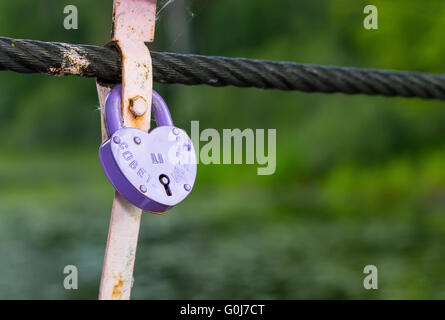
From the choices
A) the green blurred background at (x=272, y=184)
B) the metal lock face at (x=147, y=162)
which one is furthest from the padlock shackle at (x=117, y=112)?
the green blurred background at (x=272, y=184)

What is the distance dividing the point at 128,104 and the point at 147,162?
0.04 meters

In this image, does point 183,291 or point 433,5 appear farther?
point 433,5

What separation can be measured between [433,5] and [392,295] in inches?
166

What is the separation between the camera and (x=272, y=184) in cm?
738

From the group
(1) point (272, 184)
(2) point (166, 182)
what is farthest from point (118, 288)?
(1) point (272, 184)

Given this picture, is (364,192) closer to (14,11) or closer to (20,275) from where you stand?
(20,275)

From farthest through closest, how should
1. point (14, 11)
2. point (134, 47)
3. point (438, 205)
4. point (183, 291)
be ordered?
point (14, 11)
point (438, 205)
point (183, 291)
point (134, 47)

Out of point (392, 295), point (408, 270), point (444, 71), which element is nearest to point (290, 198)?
point (444, 71)

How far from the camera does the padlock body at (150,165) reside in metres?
0.43

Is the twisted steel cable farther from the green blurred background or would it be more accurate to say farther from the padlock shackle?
the green blurred background

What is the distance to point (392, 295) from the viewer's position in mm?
2750

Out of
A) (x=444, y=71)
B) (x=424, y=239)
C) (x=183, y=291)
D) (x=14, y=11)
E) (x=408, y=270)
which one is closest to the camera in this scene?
(x=183, y=291)

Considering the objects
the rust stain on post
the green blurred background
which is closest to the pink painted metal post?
the rust stain on post

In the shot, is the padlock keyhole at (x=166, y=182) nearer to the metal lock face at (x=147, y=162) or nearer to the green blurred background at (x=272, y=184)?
the metal lock face at (x=147, y=162)
